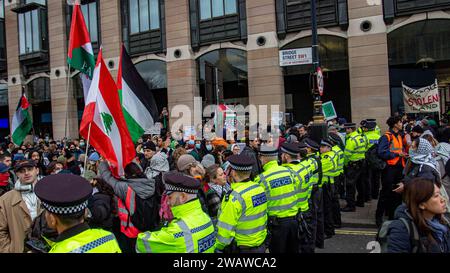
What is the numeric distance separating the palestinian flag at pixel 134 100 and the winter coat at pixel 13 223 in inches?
75.8

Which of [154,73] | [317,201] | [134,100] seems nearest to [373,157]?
[317,201]

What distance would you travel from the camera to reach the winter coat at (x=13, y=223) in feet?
13.4

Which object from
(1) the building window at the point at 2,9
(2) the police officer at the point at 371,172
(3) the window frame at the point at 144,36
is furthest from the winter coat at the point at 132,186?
(1) the building window at the point at 2,9

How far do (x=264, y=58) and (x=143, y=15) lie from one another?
7.87m

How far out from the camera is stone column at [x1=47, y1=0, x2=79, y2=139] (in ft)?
78.8

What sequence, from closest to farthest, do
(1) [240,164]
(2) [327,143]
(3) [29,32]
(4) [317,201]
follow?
(1) [240,164] → (4) [317,201] → (2) [327,143] → (3) [29,32]

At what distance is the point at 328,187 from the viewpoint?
7168mm

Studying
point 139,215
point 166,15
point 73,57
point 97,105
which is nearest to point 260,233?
point 139,215

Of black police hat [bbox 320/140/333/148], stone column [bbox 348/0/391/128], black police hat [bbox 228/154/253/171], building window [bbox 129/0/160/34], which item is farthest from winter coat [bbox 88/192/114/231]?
building window [bbox 129/0/160/34]

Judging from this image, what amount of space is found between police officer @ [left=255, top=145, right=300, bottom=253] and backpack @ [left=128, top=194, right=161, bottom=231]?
1323 mm

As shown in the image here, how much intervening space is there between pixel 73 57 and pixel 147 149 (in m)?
2.28

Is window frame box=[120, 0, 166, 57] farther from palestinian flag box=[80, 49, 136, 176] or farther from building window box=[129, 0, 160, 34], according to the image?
palestinian flag box=[80, 49, 136, 176]

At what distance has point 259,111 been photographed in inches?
727

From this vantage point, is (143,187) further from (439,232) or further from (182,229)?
(439,232)
